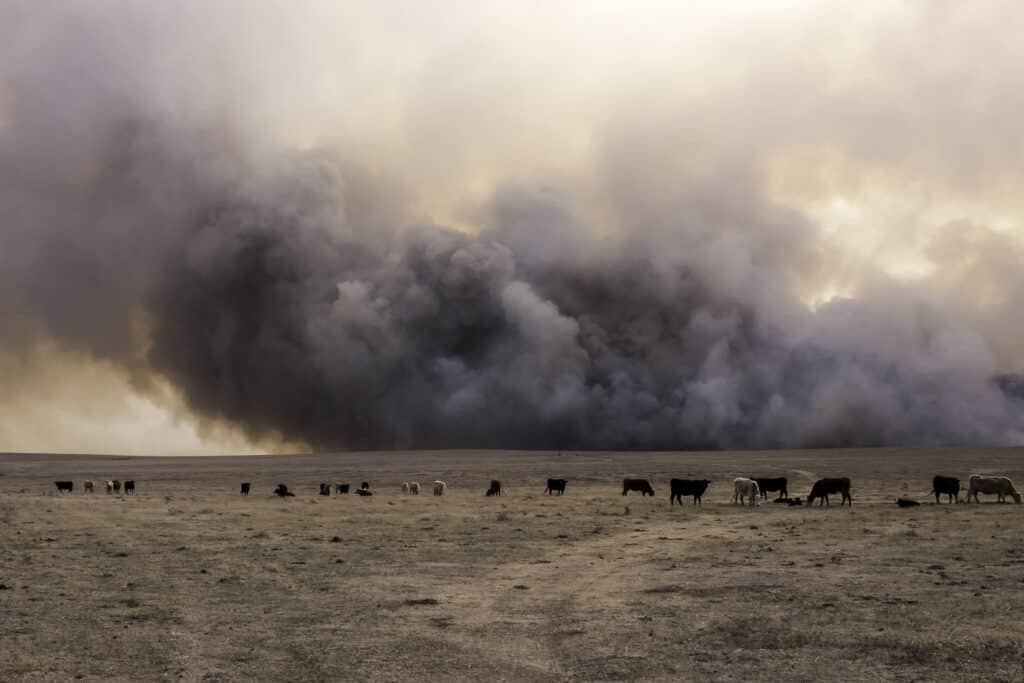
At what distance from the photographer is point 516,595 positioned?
2178 centimetres

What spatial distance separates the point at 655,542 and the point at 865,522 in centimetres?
1060

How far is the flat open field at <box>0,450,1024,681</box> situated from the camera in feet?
49.8

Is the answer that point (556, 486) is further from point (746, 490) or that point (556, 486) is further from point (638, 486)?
point (746, 490)

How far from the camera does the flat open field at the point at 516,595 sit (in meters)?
15.2

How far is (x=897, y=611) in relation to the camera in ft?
61.2

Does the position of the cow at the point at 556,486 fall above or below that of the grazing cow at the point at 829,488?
below

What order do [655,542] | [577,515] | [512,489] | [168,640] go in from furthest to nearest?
[512,489] < [577,515] < [655,542] < [168,640]

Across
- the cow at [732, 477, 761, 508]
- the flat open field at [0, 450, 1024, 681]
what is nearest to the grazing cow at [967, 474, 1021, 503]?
the flat open field at [0, 450, 1024, 681]

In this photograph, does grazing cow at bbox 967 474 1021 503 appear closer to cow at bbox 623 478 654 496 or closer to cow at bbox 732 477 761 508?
cow at bbox 732 477 761 508

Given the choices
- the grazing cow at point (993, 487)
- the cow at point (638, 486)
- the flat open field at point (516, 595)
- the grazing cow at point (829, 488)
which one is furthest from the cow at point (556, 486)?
the grazing cow at point (993, 487)

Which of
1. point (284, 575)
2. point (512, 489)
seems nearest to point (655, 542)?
point (284, 575)

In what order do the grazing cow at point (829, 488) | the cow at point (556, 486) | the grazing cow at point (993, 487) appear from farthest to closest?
the cow at point (556, 486) < the grazing cow at point (829, 488) < the grazing cow at point (993, 487)

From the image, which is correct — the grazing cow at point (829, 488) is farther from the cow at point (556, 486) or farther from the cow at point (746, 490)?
the cow at point (556, 486)

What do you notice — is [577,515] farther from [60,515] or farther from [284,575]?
[60,515]
